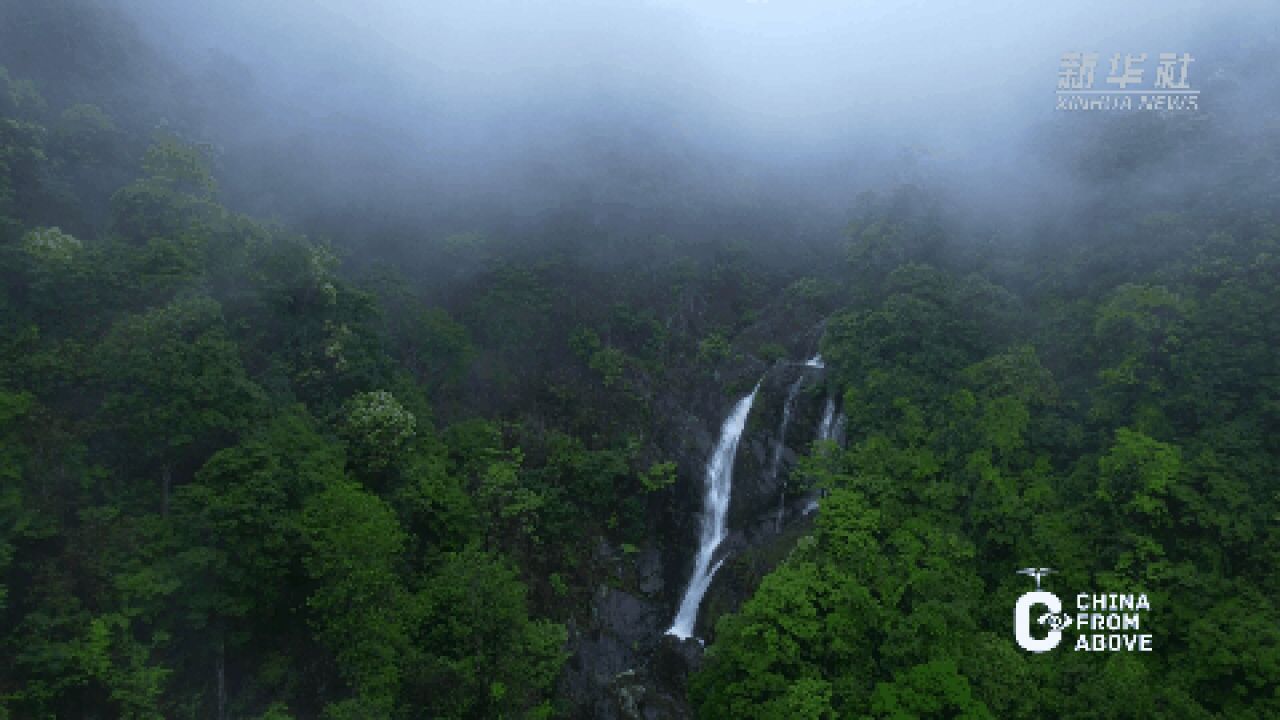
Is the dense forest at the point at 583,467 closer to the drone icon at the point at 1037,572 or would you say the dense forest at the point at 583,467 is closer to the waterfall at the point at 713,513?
the drone icon at the point at 1037,572

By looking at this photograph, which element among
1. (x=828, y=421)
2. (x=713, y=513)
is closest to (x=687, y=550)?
(x=713, y=513)

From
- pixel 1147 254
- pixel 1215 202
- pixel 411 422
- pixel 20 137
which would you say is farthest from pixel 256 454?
pixel 1215 202

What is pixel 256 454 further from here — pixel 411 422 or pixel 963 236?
pixel 963 236

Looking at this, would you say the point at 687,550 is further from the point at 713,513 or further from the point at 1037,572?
the point at 1037,572

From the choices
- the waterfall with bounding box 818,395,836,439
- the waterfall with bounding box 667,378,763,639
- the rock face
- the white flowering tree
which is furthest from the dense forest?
the waterfall with bounding box 818,395,836,439

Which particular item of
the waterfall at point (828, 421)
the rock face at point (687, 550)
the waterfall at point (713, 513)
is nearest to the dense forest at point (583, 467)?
the rock face at point (687, 550)
